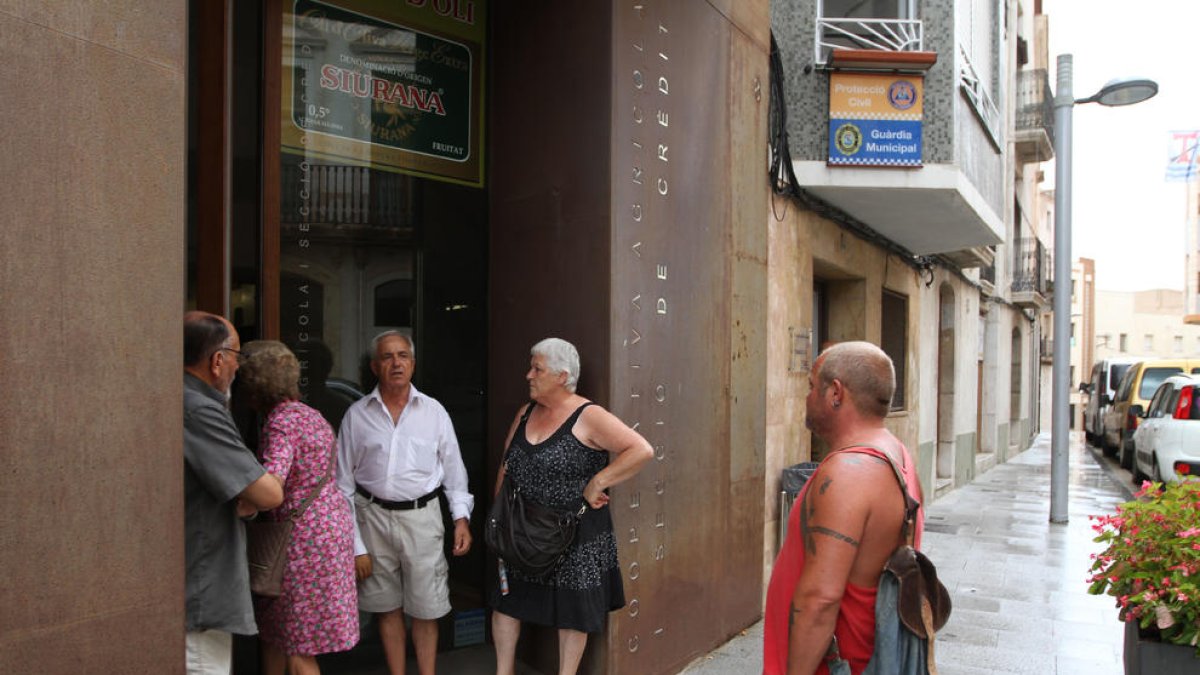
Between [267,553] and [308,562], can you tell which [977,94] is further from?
[267,553]

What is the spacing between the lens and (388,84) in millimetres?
4785

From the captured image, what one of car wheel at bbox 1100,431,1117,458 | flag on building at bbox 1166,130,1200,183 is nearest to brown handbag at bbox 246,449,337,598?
car wheel at bbox 1100,431,1117,458

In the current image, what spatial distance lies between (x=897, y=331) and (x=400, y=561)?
8442 mm

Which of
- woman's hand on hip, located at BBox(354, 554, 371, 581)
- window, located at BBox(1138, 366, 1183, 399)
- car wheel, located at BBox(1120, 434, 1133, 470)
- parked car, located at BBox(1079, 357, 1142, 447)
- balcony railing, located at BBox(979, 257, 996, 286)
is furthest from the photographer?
parked car, located at BBox(1079, 357, 1142, 447)

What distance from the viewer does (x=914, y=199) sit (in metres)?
8.07

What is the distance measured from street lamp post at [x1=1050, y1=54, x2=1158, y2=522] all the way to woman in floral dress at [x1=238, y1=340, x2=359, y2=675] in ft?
29.4

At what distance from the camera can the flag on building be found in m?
32.8

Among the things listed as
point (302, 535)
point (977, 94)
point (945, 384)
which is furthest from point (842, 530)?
point (945, 384)

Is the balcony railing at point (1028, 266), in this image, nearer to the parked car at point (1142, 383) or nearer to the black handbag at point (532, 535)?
the parked car at point (1142, 383)

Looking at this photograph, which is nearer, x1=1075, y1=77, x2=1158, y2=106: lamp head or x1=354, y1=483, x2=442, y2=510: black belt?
x1=354, y1=483, x2=442, y2=510: black belt

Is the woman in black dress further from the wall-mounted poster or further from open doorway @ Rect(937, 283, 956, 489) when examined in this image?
open doorway @ Rect(937, 283, 956, 489)

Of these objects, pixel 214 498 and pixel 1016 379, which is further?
pixel 1016 379

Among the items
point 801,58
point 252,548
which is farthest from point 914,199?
point 252,548

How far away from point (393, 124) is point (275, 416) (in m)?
1.99
